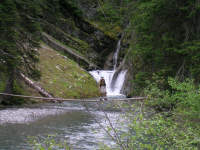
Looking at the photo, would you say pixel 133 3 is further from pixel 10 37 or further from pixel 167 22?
pixel 10 37

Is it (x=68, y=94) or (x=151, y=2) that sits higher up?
(x=151, y=2)

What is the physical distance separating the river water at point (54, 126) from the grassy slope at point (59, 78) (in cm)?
387

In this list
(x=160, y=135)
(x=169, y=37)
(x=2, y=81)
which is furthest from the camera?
(x=2, y=81)

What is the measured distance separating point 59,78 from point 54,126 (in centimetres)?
909

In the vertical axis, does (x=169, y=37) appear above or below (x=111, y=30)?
below

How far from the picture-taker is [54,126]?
10.2 meters

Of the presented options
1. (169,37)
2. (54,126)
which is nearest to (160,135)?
(54,126)

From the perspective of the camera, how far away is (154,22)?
1224 centimetres

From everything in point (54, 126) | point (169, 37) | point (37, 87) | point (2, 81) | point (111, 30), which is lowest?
point (54, 126)

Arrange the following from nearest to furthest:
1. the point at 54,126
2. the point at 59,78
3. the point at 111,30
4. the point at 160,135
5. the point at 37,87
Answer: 1. the point at 160,135
2. the point at 54,126
3. the point at 37,87
4. the point at 59,78
5. the point at 111,30

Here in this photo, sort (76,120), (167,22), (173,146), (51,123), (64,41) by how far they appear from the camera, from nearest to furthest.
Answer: (173,146) < (51,123) < (76,120) < (167,22) < (64,41)

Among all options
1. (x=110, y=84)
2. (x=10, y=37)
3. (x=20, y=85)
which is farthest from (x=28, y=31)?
(x=110, y=84)

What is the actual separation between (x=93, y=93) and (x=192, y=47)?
11.1m

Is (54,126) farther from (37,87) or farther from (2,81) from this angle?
(37,87)
